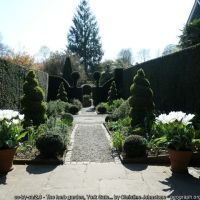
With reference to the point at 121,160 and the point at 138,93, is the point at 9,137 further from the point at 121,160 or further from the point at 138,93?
the point at 138,93

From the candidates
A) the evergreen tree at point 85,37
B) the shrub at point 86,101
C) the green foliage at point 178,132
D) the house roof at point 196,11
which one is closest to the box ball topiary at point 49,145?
the green foliage at point 178,132

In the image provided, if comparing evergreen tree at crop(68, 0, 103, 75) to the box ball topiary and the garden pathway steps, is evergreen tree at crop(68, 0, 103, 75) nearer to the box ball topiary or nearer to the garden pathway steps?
the garden pathway steps

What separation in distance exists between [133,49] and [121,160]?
176 ft

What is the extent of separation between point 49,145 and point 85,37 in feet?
138

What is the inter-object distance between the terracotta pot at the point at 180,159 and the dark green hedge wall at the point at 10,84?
6907 mm

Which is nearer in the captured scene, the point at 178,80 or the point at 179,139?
the point at 179,139

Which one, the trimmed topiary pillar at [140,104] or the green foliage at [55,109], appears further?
the green foliage at [55,109]

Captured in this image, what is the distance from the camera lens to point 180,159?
5.70 metres

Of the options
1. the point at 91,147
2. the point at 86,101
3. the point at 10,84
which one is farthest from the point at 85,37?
the point at 91,147

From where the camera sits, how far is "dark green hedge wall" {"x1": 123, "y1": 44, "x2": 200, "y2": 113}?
29.4 feet

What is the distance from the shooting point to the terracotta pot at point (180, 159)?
566 centimetres

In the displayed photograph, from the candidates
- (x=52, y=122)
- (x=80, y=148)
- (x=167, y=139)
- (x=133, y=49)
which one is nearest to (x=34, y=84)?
(x=52, y=122)

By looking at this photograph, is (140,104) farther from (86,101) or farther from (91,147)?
(86,101)

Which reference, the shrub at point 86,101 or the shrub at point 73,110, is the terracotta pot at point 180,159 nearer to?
the shrub at point 73,110
